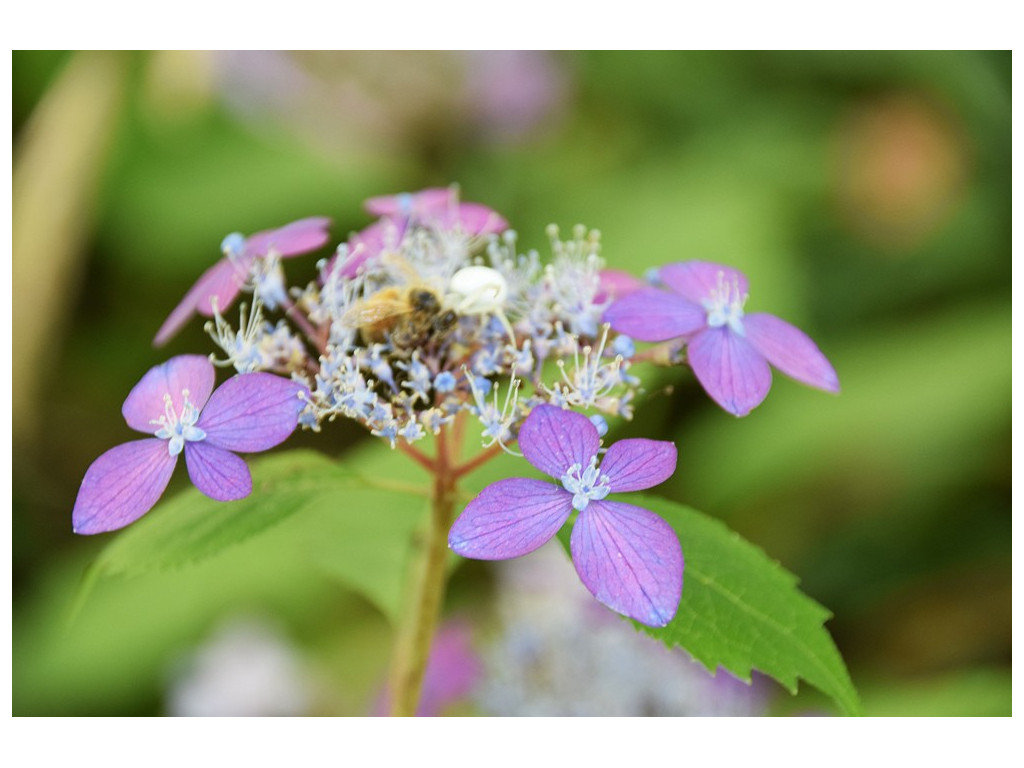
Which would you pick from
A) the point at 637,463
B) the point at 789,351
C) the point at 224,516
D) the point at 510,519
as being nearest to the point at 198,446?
the point at 224,516

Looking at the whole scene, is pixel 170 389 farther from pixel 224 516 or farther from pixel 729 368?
pixel 729 368

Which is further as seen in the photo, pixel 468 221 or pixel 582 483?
pixel 468 221

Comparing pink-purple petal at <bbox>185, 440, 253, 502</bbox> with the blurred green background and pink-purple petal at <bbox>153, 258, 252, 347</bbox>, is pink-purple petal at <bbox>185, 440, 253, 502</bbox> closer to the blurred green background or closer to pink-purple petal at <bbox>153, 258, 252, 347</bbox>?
pink-purple petal at <bbox>153, 258, 252, 347</bbox>

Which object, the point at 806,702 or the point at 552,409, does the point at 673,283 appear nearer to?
the point at 552,409

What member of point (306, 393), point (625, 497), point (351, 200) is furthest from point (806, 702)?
point (351, 200)

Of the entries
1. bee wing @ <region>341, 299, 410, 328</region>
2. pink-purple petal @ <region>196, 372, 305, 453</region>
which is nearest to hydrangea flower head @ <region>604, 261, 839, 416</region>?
bee wing @ <region>341, 299, 410, 328</region>
